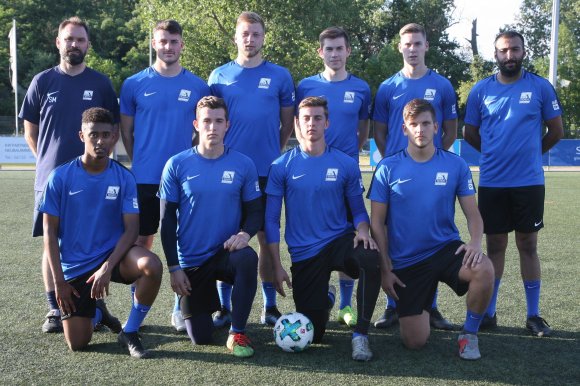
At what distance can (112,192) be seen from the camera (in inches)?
176

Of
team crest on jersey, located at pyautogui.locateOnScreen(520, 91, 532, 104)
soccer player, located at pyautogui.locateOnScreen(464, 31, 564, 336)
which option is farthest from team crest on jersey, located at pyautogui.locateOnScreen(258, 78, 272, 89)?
team crest on jersey, located at pyautogui.locateOnScreen(520, 91, 532, 104)

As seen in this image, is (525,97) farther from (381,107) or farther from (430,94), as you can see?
(381,107)

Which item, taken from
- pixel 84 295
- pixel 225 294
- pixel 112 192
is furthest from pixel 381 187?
pixel 84 295

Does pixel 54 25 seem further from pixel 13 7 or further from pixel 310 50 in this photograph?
pixel 310 50

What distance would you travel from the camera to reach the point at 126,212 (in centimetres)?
446

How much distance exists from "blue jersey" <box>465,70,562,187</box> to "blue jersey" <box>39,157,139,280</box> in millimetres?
2714

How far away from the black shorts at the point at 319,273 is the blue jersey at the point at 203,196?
1.94 ft

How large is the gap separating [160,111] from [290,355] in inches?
80.4

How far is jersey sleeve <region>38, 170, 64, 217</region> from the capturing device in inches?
172

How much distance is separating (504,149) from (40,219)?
139 inches

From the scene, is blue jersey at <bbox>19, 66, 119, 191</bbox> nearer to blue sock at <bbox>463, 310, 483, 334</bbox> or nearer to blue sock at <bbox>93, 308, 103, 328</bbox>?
blue sock at <bbox>93, 308, 103, 328</bbox>

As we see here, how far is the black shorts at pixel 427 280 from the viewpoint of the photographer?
438cm

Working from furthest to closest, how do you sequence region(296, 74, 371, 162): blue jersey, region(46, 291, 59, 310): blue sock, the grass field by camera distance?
region(296, 74, 371, 162): blue jersey → region(46, 291, 59, 310): blue sock → the grass field

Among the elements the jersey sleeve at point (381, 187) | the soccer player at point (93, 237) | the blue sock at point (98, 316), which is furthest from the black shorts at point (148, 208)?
the jersey sleeve at point (381, 187)
